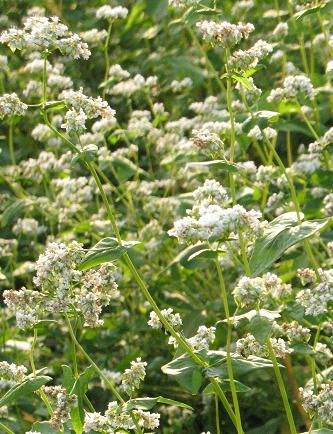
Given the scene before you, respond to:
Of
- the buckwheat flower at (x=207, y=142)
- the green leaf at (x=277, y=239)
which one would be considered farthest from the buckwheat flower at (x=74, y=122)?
the green leaf at (x=277, y=239)

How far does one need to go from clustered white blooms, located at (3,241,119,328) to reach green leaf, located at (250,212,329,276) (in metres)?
0.50

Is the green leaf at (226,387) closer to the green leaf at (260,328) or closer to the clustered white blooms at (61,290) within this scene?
the green leaf at (260,328)

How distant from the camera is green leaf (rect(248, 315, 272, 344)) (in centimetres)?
303

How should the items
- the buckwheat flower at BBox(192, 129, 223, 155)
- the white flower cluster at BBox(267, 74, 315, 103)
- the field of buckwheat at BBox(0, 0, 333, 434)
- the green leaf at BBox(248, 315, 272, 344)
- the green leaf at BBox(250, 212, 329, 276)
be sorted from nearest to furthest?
the green leaf at BBox(248, 315, 272, 344) → the green leaf at BBox(250, 212, 329, 276) → the field of buckwheat at BBox(0, 0, 333, 434) → the buckwheat flower at BBox(192, 129, 223, 155) → the white flower cluster at BBox(267, 74, 315, 103)

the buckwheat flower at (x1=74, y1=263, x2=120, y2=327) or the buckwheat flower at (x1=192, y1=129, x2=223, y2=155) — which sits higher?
the buckwheat flower at (x1=192, y1=129, x2=223, y2=155)

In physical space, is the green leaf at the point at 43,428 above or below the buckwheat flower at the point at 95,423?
below

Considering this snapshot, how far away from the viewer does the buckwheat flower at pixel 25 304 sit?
3.29 metres

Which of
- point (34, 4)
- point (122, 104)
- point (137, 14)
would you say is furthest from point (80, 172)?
point (34, 4)

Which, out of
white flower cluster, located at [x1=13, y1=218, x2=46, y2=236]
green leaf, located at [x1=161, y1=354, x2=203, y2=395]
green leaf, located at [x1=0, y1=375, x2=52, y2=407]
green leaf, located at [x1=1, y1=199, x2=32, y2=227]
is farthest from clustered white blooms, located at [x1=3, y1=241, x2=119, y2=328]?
white flower cluster, located at [x1=13, y1=218, x2=46, y2=236]

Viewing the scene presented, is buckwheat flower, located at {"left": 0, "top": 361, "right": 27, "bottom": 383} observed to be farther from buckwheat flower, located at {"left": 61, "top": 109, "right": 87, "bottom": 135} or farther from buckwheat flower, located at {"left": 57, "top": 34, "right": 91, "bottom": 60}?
buckwheat flower, located at {"left": 57, "top": 34, "right": 91, "bottom": 60}

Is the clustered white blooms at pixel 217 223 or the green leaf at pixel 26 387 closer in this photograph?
the clustered white blooms at pixel 217 223

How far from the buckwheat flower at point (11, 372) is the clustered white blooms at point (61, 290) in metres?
0.22

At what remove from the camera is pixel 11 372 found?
11.4 feet

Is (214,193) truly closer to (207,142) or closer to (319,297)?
(207,142)
